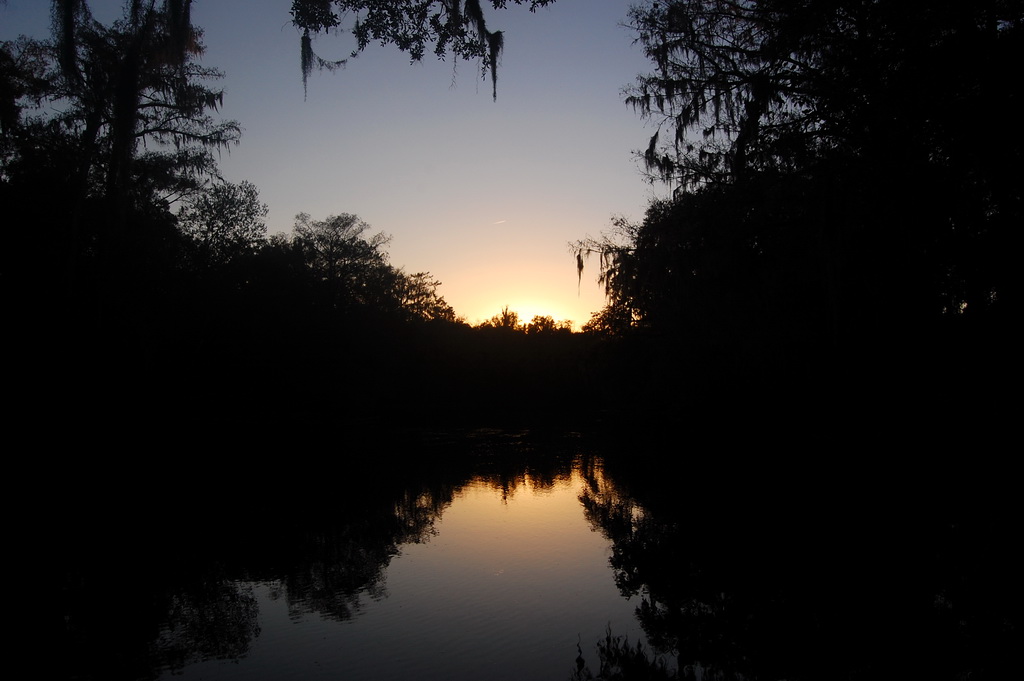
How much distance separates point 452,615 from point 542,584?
1153mm

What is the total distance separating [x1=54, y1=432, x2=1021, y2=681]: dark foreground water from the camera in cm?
458

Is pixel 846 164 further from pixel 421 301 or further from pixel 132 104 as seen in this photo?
pixel 421 301

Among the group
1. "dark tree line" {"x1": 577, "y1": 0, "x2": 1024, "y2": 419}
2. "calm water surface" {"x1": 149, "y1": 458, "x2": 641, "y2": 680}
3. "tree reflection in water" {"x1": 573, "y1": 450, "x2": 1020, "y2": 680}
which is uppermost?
"dark tree line" {"x1": 577, "y1": 0, "x2": 1024, "y2": 419}

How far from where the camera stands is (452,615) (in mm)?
5629

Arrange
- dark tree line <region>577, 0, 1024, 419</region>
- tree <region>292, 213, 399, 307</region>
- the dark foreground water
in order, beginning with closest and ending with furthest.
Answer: the dark foreground water → dark tree line <region>577, 0, 1024, 419</region> → tree <region>292, 213, 399, 307</region>

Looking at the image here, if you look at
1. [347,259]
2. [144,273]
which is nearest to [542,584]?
[144,273]

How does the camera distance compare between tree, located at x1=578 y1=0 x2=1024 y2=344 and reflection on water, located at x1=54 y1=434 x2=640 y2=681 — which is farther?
tree, located at x1=578 y1=0 x2=1024 y2=344

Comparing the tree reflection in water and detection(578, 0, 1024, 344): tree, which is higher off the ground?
detection(578, 0, 1024, 344): tree

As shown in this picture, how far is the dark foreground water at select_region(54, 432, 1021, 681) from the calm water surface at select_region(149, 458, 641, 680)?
0.03 metres

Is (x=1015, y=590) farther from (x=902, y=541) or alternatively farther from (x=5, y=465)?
(x=5, y=465)

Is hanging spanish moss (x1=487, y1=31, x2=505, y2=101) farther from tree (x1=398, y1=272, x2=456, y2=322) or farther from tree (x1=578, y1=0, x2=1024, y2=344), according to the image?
tree (x1=398, y1=272, x2=456, y2=322)

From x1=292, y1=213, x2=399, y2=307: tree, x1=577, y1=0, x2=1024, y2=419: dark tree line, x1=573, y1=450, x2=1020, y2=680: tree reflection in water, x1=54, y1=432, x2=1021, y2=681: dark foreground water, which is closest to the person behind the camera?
x1=573, y1=450, x2=1020, y2=680: tree reflection in water

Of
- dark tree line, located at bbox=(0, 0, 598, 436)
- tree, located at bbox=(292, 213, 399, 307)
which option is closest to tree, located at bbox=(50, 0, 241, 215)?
dark tree line, located at bbox=(0, 0, 598, 436)

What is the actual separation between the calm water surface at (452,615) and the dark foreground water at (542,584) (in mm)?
25
